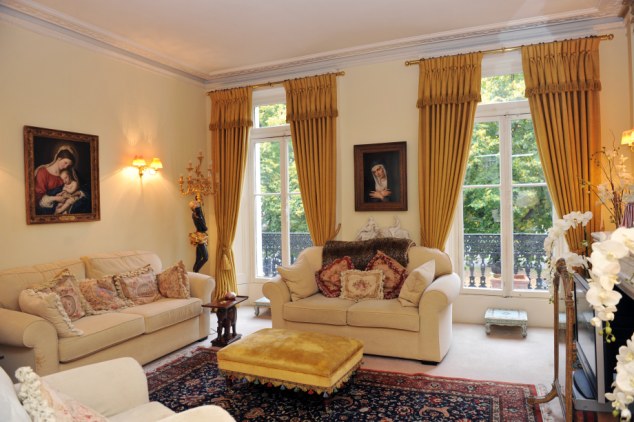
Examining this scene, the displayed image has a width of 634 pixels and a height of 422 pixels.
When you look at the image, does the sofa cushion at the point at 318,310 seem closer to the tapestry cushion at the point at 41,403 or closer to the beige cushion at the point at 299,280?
the beige cushion at the point at 299,280

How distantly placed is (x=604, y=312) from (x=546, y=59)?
4.64m

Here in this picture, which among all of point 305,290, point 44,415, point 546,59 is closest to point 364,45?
point 546,59

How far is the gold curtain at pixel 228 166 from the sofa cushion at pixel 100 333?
2399 millimetres

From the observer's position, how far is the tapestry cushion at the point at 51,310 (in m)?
3.59

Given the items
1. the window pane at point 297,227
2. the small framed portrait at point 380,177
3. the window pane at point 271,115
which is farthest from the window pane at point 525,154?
the window pane at point 271,115

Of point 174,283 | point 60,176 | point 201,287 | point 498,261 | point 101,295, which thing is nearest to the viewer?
point 101,295

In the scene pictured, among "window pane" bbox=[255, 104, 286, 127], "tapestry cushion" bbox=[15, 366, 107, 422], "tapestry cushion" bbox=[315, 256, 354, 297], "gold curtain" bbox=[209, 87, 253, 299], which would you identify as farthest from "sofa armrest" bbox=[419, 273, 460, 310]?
"window pane" bbox=[255, 104, 286, 127]

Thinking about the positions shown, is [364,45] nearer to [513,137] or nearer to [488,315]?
[513,137]

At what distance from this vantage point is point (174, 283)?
4.96 metres

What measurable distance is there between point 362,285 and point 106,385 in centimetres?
287

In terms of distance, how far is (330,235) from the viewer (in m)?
5.95

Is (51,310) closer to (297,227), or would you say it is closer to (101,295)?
(101,295)

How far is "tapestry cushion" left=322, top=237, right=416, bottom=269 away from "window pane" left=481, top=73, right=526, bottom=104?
6.40ft

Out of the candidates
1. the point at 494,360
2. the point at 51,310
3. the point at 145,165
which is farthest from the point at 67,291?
the point at 494,360
